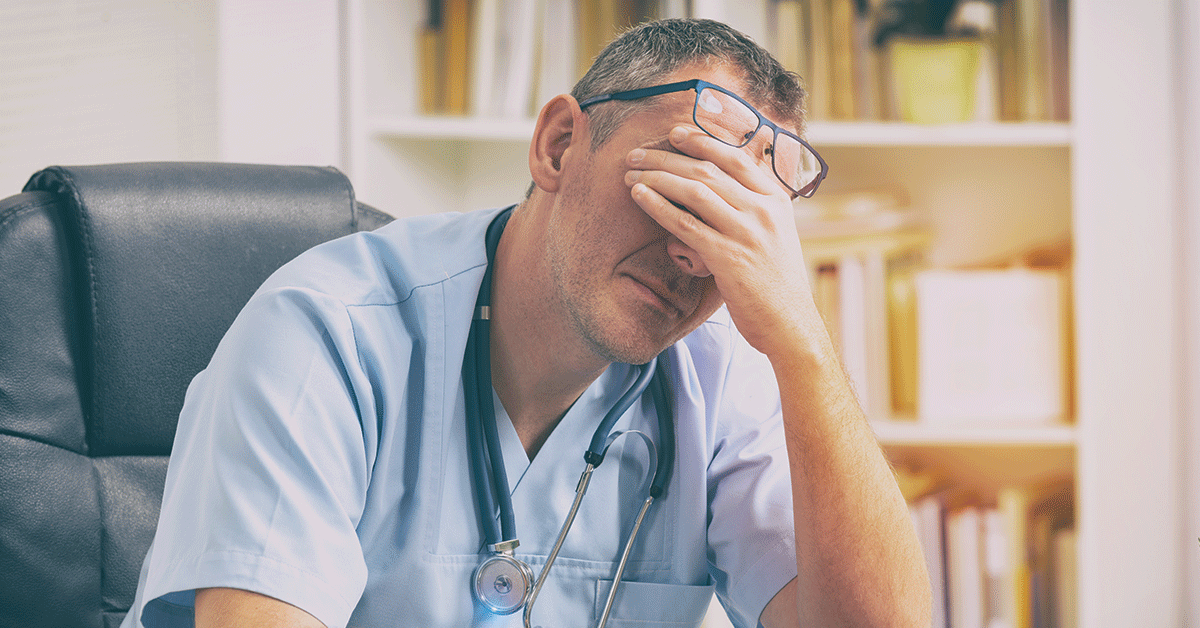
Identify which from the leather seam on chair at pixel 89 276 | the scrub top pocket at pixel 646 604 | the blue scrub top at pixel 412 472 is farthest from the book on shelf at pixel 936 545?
the leather seam on chair at pixel 89 276

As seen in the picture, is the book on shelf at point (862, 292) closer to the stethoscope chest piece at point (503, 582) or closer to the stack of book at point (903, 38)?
the stack of book at point (903, 38)

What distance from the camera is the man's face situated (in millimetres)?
901

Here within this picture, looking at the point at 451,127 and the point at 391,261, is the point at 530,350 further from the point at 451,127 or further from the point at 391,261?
the point at 451,127

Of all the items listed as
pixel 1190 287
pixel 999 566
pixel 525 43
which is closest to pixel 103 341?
pixel 525 43

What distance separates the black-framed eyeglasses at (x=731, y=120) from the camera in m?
0.88

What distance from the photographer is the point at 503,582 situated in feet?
2.95

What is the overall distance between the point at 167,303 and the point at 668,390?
1.88 feet

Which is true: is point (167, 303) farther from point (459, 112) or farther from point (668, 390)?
point (459, 112)

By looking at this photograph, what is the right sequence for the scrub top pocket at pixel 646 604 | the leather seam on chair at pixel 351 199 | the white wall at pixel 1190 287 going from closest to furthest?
the scrub top pocket at pixel 646 604
the leather seam on chair at pixel 351 199
the white wall at pixel 1190 287

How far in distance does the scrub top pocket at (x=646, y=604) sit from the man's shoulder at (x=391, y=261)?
0.38 m

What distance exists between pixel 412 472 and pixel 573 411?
20cm

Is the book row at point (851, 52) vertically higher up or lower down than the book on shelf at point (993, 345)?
higher up

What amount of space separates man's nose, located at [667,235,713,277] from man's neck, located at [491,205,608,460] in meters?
0.14

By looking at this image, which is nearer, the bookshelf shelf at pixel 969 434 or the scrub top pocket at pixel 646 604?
the scrub top pocket at pixel 646 604
